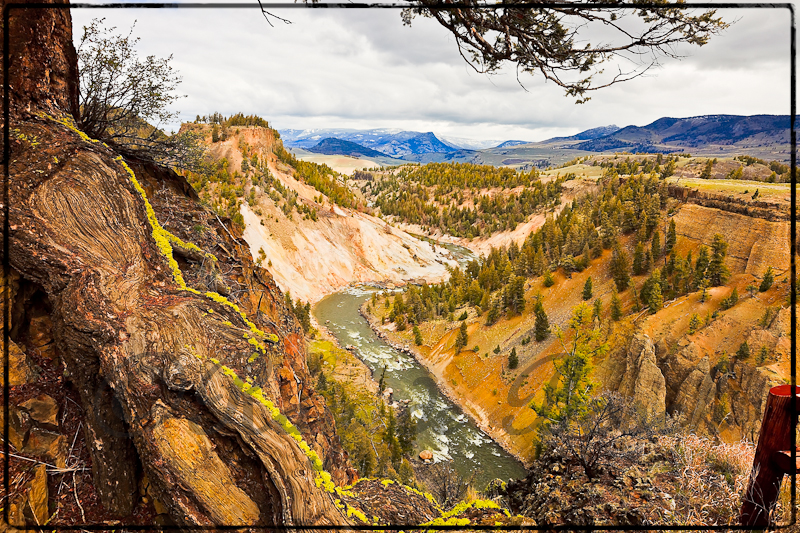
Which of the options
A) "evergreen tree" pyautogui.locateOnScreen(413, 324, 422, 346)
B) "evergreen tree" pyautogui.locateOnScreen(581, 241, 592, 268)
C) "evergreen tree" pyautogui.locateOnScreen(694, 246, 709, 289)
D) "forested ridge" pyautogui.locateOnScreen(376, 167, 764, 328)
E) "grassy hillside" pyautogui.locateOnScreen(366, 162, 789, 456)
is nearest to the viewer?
"grassy hillside" pyautogui.locateOnScreen(366, 162, 789, 456)

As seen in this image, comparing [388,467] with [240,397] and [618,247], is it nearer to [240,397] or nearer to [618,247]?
[240,397]

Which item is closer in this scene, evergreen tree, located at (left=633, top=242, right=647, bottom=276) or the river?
the river

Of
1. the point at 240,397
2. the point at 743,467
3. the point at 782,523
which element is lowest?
the point at 743,467

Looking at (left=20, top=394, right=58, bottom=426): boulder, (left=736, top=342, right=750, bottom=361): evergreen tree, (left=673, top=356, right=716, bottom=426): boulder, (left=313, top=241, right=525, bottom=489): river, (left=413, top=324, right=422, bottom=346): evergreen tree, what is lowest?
(left=313, top=241, right=525, bottom=489): river

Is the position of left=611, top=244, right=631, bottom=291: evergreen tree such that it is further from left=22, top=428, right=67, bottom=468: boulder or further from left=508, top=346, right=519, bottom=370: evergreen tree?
left=22, top=428, right=67, bottom=468: boulder

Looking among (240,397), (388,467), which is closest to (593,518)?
(240,397)

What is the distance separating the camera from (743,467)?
19.4 feet

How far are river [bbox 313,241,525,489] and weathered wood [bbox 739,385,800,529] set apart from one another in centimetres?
1530

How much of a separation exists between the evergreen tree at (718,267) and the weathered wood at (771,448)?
19646 mm

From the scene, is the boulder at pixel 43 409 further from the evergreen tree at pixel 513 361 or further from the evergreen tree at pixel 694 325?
the evergreen tree at pixel 513 361

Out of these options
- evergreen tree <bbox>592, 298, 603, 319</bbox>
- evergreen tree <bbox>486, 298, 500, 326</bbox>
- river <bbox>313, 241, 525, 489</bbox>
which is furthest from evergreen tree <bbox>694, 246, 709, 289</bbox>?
river <bbox>313, 241, 525, 489</bbox>

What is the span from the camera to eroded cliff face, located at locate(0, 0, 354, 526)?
364 cm

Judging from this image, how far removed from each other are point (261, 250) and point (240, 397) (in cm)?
3459

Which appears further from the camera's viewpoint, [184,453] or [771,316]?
[771,316]
